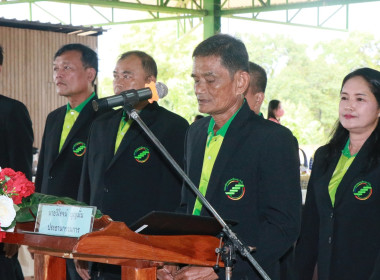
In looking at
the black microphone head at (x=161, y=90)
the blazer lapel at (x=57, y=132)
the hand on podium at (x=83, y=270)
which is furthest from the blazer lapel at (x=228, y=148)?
the blazer lapel at (x=57, y=132)

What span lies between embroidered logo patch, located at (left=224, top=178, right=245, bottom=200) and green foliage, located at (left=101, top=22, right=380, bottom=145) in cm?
2019

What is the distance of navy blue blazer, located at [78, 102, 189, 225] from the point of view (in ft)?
10.6

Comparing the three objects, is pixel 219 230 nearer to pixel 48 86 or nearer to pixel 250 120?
pixel 250 120

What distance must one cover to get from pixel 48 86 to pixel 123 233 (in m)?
11.0

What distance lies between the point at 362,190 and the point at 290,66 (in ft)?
79.4

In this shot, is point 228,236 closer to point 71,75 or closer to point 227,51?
point 227,51

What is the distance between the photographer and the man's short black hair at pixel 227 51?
2502 millimetres

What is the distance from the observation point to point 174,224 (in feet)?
6.32

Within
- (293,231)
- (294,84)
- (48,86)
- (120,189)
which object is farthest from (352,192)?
(294,84)

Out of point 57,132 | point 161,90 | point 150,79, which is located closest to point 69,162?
point 57,132

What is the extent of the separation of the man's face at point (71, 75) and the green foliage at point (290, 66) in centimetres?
1882

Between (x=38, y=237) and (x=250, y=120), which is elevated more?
(x=250, y=120)

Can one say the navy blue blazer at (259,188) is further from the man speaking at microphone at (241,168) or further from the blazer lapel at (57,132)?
the blazer lapel at (57,132)

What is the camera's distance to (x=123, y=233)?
182 centimetres
